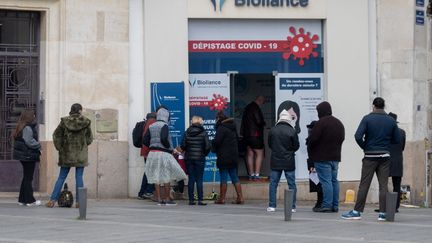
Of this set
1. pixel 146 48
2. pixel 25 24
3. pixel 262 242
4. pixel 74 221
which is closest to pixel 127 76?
pixel 146 48

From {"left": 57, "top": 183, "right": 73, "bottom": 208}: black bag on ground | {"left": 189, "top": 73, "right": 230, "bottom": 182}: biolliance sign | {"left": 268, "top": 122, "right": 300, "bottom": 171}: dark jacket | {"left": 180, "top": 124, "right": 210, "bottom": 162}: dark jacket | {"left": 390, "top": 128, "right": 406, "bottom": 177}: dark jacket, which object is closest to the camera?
{"left": 268, "top": 122, "right": 300, "bottom": 171}: dark jacket

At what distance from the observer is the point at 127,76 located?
729 inches

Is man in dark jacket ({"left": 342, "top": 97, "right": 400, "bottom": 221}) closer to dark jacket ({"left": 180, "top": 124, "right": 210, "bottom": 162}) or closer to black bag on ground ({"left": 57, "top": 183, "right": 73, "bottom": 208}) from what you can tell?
dark jacket ({"left": 180, "top": 124, "right": 210, "bottom": 162})

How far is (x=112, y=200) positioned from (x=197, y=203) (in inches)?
68.8

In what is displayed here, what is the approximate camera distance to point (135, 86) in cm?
1862

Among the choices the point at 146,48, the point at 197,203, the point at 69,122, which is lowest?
the point at 197,203

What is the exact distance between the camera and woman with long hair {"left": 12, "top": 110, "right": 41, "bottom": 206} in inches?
637

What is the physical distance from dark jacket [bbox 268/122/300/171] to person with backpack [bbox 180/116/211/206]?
6.77 feet

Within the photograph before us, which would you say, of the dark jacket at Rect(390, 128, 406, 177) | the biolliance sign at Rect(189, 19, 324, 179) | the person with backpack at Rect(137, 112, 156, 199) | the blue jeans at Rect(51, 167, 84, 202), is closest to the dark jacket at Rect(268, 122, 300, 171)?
the dark jacket at Rect(390, 128, 406, 177)

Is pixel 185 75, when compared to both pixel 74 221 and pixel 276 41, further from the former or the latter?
pixel 74 221

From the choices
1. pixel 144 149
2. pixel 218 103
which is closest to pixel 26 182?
pixel 144 149

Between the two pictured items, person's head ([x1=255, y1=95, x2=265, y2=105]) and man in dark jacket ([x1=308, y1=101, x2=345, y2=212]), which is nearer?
man in dark jacket ([x1=308, y1=101, x2=345, y2=212])

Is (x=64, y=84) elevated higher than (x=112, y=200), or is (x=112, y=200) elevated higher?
(x=64, y=84)

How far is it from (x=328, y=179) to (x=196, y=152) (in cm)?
308
